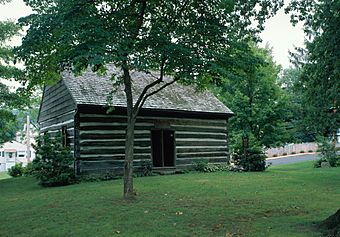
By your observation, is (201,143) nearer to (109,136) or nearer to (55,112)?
(109,136)

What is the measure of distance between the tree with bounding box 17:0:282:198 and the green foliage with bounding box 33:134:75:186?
16.9 ft

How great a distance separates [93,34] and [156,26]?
210 cm

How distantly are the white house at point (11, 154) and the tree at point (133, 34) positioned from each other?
5201cm

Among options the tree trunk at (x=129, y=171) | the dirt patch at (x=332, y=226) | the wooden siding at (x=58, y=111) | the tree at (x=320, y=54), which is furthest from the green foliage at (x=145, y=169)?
the dirt patch at (x=332, y=226)

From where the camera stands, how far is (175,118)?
1936 centimetres

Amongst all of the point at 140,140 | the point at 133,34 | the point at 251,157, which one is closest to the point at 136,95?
the point at 140,140

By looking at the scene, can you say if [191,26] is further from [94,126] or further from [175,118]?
[175,118]

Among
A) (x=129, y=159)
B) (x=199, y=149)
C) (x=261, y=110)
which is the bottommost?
(x=129, y=159)

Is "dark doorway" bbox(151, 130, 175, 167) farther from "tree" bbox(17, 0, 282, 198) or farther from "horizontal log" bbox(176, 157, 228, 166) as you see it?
"tree" bbox(17, 0, 282, 198)

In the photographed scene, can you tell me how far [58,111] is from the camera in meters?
19.2

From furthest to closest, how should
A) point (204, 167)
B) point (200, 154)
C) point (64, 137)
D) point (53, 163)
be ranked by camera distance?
point (200, 154) → point (204, 167) → point (64, 137) → point (53, 163)

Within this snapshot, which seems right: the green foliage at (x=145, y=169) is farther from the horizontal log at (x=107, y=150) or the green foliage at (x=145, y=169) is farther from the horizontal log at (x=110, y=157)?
the horizontal log at (x=107, y=150)

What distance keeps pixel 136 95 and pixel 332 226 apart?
45.1 feet

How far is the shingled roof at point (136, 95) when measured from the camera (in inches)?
658
